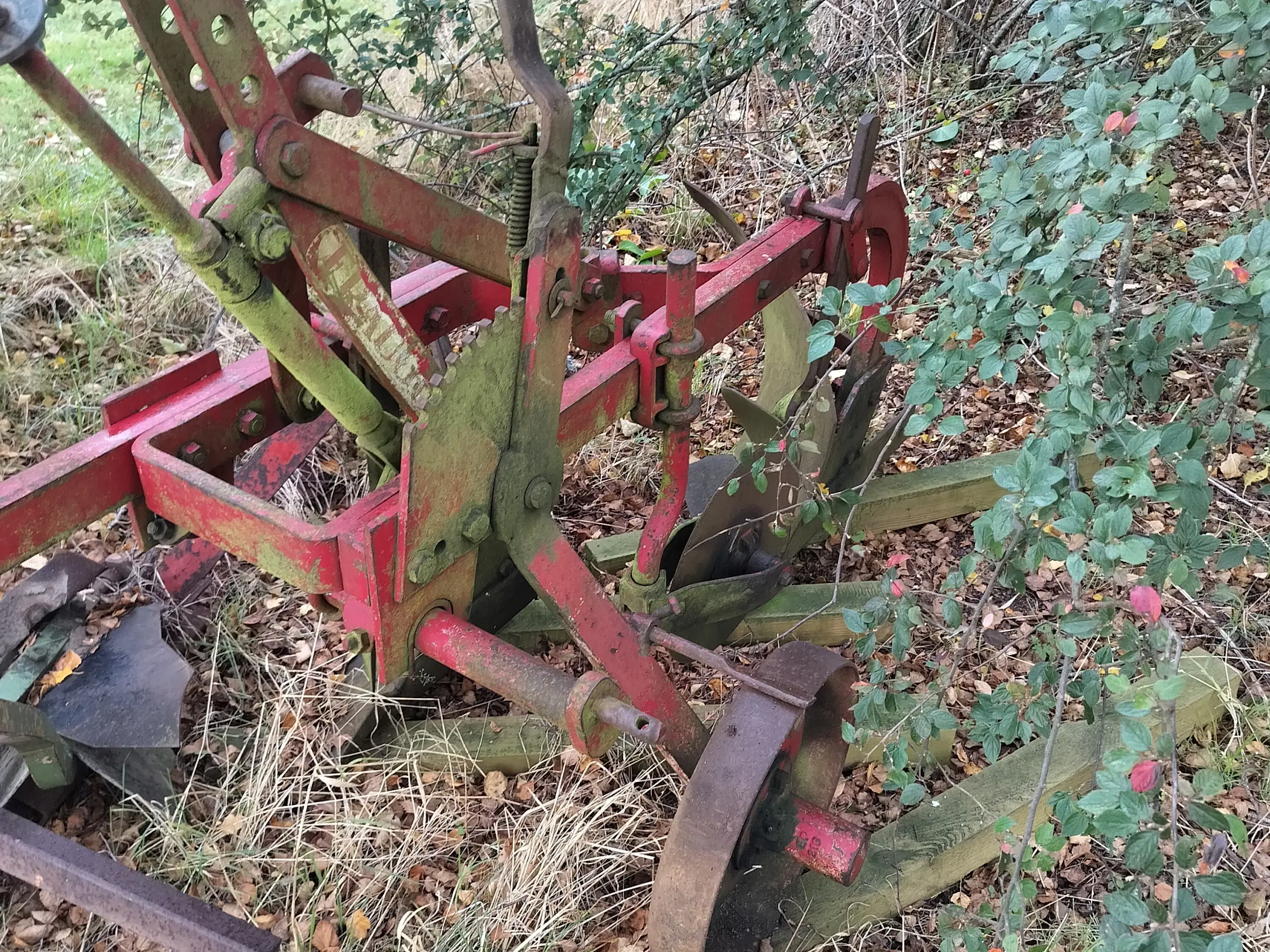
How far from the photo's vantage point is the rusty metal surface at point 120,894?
6.47ft

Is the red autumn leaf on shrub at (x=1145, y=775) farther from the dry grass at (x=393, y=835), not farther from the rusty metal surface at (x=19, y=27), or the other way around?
the rusty metal surface at (x=19, y=27)

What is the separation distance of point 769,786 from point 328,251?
1.32 m

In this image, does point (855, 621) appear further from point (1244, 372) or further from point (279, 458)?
point (279, 458)

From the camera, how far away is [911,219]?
14.7ft

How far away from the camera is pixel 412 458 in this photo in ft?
5.17

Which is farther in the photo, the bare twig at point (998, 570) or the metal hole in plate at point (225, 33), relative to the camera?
the bare twig at point (998, 570)

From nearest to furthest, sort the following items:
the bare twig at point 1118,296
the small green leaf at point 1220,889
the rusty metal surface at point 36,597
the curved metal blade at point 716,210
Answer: the small green leaf at point 1220,889, the bare twig at point 1118,296, the rusty metal surface at point 36,597, the curved metal blade at point 716,210

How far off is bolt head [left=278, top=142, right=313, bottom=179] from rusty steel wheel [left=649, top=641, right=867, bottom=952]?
4.02 feet

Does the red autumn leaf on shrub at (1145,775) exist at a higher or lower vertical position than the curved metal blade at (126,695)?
lower

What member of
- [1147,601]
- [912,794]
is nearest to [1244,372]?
[1147,601]

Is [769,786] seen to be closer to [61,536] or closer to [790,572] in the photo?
[790,572]

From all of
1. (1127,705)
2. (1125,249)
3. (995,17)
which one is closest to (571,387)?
(1125,249)

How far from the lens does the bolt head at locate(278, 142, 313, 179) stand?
1526 millimetres

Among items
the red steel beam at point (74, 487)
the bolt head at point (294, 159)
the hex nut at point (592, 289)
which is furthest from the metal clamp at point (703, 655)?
the bolt head at point (294, 159)
